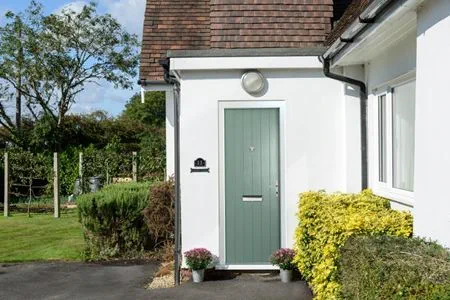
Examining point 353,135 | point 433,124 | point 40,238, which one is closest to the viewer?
point 433,124

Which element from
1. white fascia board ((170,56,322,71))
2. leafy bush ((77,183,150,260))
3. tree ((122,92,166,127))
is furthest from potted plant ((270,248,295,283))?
tree ((122,92,166,127))

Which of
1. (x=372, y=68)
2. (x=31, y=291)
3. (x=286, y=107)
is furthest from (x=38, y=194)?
(x=372, y=68)

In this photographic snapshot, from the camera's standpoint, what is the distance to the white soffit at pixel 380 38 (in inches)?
206

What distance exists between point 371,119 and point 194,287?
3.56 m

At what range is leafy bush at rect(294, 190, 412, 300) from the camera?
5426mm

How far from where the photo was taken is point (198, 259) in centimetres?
848

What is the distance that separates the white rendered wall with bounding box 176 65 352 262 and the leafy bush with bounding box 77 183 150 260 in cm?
258

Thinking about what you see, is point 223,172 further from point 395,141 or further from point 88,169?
point 88,169

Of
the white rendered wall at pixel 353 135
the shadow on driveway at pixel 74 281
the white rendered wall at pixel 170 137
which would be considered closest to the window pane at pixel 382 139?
the white rendered wall at pixel 353 135

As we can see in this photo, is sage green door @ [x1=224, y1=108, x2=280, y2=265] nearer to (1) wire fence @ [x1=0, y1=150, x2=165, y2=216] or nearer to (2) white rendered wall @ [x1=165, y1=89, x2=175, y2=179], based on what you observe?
(2) white rendered wall @ [x1=165, y1=89, x2=175, y2=179]

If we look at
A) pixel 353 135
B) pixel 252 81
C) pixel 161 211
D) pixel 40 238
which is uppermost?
pixel 252 81

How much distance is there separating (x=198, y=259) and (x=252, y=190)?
53.8 inches

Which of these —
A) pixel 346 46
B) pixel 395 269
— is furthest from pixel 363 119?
pixel 395 269

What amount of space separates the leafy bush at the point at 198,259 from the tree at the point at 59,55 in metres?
27.7
